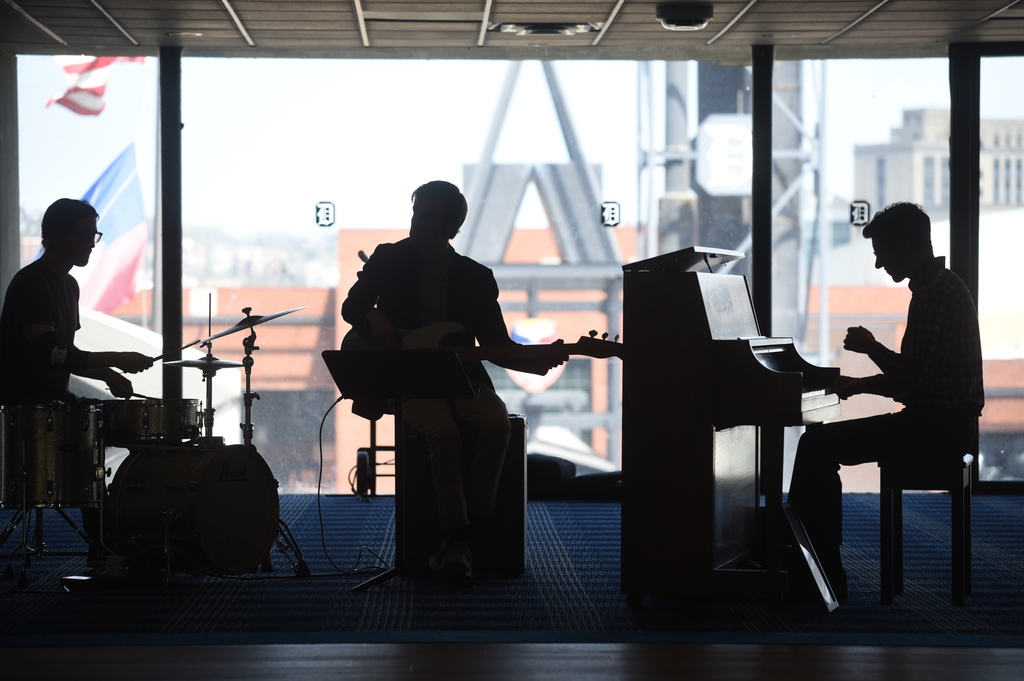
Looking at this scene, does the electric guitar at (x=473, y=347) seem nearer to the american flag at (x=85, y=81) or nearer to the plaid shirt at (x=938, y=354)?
the plaid shirt at (x=938, y=354)

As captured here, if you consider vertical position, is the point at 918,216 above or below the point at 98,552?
above

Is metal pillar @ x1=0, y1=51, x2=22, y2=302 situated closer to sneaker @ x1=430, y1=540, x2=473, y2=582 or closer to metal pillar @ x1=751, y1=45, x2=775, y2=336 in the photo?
sneaker @ x1=430, y1=540, x2=473, y2=582

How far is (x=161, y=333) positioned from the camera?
5.54 m

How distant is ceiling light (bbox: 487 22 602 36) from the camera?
496 centimetres

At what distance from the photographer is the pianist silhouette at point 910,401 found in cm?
311

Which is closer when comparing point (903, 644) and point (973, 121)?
point (903, 644)

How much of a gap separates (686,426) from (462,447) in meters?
0.92

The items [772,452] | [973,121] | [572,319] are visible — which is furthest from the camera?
[572,319]

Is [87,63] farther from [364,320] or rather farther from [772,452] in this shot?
[772,452]

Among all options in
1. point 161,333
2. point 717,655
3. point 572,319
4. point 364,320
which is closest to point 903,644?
point 717,655

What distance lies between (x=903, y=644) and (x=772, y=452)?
2.08ft

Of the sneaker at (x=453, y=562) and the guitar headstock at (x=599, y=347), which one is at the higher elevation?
the guitar headstock at (x=599, y=347)

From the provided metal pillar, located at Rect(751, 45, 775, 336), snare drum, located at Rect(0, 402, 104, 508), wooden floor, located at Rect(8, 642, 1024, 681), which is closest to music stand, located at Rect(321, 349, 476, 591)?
wooden floor, located at Rect(8, 642, 1024, 681)

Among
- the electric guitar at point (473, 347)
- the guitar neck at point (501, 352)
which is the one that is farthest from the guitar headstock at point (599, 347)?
the guitar neck at point (501, 352)
